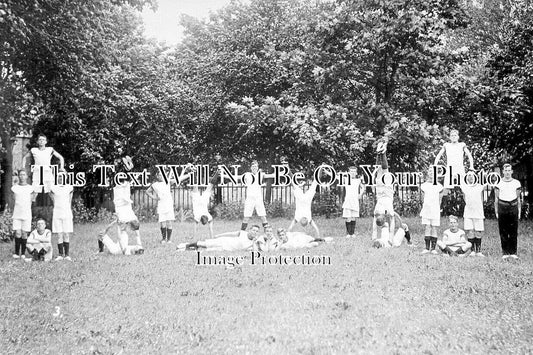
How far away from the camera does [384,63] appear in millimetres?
17938

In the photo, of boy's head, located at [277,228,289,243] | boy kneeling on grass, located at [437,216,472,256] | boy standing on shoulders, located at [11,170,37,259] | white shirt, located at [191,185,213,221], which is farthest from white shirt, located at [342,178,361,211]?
boy standing on shoulders, located at [11,170,37,259]

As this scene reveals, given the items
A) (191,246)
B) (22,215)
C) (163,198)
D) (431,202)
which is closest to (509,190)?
(431,202)

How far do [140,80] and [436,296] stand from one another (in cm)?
1922

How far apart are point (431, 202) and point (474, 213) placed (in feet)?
3.29

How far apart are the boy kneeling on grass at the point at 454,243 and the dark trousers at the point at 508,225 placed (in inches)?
31.7

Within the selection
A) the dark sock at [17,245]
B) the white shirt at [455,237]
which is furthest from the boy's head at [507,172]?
the dark sock at [17,245]

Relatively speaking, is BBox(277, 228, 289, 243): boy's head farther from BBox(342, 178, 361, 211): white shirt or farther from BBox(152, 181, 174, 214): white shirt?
BBox(152, 181, 174, 214): white shirt

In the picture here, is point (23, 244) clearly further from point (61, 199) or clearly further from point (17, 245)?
point (61, 199)

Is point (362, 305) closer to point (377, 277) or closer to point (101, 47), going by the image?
point (377, 277)

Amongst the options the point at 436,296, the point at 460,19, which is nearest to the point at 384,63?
the point at 460,19

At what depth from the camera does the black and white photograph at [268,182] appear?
7.46 m

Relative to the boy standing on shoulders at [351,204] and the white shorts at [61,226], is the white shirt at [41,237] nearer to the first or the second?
the white shorts at [61,226]

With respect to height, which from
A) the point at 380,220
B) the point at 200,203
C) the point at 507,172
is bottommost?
the point at 380,220

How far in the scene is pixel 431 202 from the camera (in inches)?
518
